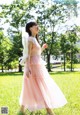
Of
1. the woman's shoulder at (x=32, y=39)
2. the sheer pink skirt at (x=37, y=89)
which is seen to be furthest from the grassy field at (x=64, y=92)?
A: the woman's shoulder at (x=32, y=39)

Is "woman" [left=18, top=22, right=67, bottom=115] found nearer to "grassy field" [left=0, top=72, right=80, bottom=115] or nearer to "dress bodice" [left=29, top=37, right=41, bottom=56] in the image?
"dress bodice" [left=29, top=37, right=41, bottom=56]

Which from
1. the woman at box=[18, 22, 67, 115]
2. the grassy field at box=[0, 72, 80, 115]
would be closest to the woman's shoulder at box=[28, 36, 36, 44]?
the woman at box=[18, 22, 67, 115]

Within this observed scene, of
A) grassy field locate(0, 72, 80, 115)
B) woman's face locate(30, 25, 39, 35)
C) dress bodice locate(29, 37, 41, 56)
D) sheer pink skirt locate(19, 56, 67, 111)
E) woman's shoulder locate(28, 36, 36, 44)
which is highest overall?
woman's face locate(30, 25, 39, 35)

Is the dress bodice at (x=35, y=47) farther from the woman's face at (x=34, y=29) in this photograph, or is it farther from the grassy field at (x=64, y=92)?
the grassy field at (x=64, y=92)

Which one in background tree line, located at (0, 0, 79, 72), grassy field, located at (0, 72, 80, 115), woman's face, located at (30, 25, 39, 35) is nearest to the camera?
woman's face, located at (30, 25, 39, 35)

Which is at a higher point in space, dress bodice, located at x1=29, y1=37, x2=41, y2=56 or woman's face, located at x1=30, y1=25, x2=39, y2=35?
woman's face, located at x1=30, y1=25, x2=39, y2=35

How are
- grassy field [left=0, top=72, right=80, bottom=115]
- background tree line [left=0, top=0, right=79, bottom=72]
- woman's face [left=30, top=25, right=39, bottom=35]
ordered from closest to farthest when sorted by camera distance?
woman's face [left=30, top=25, right=39, bottom=35] → grassy field [left=0, top=72, right=80, bottom=115] → background tree line [left=0, top=0, right=79, bottom=72]

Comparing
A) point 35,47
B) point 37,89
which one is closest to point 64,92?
point 37,89

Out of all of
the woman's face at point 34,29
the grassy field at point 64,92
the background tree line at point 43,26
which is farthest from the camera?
the background tree line at point 43,26

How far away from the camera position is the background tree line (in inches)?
198

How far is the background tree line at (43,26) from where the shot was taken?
5.02 meters

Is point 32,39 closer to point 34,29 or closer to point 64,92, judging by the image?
point 34,29

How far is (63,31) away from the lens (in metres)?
5.38

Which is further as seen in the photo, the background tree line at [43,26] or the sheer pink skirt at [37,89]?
the background tree line at [43,26]
